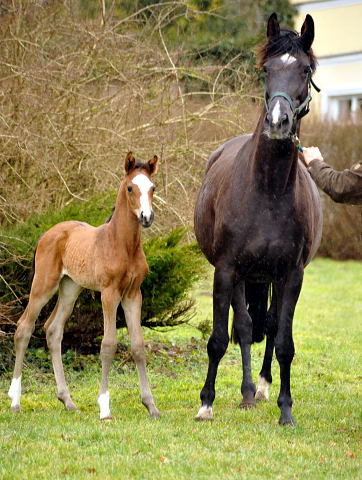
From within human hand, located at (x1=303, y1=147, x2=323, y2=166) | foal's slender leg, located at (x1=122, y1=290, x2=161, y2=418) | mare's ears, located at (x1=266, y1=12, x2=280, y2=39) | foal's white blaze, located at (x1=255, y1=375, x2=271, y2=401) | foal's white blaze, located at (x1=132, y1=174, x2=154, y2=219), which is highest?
mare's ears, located at (x1=266, y1=12, x2=280, y2=39)

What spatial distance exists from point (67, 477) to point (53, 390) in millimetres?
2786

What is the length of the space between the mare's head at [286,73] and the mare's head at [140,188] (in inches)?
40.8

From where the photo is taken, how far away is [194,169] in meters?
9.50

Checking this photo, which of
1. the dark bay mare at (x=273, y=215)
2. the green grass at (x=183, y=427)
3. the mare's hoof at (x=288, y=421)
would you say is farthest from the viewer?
the mare's hoof at (x=288, y=421)

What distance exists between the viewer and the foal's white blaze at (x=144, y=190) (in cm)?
472

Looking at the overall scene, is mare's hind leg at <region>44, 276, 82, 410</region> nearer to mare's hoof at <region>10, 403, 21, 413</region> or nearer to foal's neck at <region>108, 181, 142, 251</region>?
mare's hoof at <region>10, 403, 21, 413</region>

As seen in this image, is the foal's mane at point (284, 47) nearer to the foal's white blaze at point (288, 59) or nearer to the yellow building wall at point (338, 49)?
the foal's white blaze at point (288, 59)

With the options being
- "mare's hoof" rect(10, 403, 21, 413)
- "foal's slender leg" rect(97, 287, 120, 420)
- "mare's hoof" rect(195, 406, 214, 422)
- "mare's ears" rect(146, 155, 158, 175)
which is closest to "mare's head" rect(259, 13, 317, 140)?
"mare's ears" rect(146, 155, 158, 175)

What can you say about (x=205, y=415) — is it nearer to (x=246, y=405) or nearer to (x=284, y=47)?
(x=246, y=405)

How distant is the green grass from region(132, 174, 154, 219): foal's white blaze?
160 centimetres

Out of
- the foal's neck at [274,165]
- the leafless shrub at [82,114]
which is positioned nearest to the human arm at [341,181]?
the foal's neck at [274,165]

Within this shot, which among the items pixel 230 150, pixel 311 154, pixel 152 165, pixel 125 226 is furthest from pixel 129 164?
pixel 230 150

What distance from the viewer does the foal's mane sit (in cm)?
465

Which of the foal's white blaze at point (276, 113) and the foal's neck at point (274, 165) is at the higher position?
the foal's white blaze at point (276, 113)
